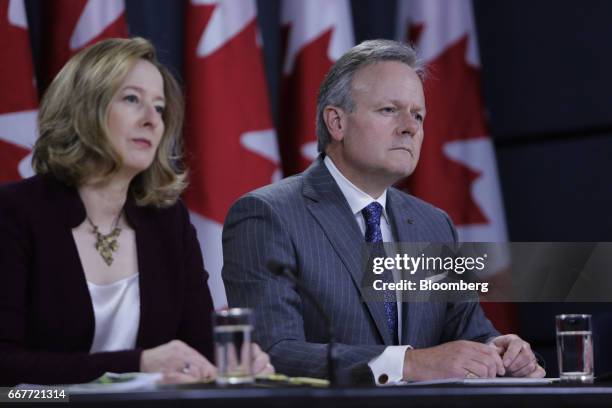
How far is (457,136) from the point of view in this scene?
3.97 meters

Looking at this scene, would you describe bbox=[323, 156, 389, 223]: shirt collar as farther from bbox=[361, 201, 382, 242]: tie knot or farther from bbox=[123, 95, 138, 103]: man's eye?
bbox=[123, 95, 138, 103]: man's eye

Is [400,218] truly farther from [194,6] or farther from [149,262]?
[194,6]

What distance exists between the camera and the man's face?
106 inches

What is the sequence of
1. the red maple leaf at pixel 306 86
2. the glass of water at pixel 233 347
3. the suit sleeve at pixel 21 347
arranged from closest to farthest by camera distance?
1. the glass of water at pixel 233 347
2. the suit sleeve at pixel 21 347
3. the red maple leaf at pixel 306 86

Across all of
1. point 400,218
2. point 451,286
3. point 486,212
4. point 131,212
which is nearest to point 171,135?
point 131,212

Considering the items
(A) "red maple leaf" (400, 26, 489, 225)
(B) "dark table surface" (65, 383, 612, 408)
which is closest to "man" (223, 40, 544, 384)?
(B) "dark table surface" (65, 383, 612, 408)

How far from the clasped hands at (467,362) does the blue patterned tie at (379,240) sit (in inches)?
11.9

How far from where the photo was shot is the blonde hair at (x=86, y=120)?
2.38m

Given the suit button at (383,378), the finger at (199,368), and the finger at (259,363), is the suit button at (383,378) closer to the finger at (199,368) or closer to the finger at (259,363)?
the finger at (259,363)

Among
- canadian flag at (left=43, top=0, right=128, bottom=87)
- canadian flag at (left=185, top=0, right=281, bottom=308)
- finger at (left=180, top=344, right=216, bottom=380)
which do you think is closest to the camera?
finger at (left=180, top=344, right=216, bottom=380)

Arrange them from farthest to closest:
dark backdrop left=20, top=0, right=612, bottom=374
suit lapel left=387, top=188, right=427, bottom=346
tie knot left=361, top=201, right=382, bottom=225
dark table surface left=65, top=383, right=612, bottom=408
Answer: dark backdrop left=20, top=0, right=612, bottom=374 < tie knot left=361, top=201, right=382, bottom=225 < suit lapel left=387, top=188, right=427, bottom=346 < dark table surface left=65, top=383, right=612, bottom=408

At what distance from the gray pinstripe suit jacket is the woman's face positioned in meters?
0.31

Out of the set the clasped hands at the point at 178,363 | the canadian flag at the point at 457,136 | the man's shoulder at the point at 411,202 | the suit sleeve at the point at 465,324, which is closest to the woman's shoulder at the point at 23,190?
the clasped hands at the point at 178,363

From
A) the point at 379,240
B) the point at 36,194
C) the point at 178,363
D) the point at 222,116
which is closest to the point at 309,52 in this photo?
the point at 222,116
